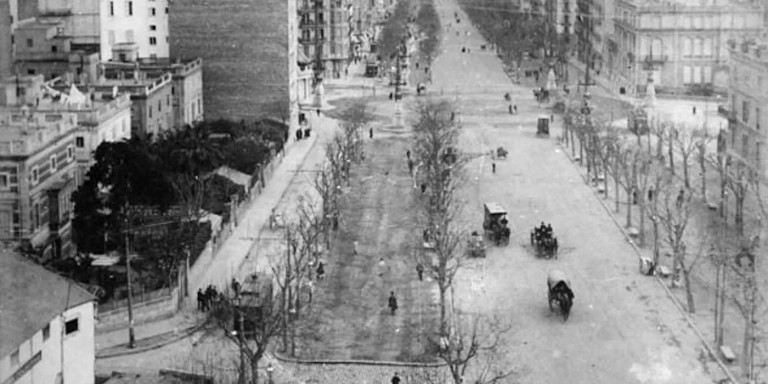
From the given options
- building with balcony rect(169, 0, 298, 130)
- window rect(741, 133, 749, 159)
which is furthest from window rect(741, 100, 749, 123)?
building with balcony rect(169, 0, 298, 130)

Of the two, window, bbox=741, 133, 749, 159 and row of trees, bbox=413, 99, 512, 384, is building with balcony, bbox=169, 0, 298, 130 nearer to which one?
row of trees, bbox=413, 99, 512, 384

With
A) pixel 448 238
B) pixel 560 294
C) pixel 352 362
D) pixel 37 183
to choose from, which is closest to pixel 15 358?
pixel 352 362

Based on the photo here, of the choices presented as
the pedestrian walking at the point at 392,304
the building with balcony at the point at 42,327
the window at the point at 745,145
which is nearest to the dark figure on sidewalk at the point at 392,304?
the pedestrian walking at the point at 392,304

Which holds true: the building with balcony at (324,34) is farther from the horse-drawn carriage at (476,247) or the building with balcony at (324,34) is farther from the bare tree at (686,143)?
the horse-drawn carriage at (476,247)

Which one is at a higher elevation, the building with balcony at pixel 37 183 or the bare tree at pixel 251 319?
the building with balcony at pixel 37 183

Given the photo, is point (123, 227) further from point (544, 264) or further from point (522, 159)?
point (522, 159)

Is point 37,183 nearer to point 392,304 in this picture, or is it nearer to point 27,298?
point 392,304

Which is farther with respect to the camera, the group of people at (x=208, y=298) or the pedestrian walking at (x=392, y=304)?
the pedestrian walking at (x=392, y=304)

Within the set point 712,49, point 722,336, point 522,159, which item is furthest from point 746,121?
point 712,49
